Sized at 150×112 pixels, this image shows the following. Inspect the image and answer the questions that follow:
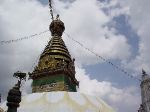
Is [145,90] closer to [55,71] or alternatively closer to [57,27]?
[57,27]

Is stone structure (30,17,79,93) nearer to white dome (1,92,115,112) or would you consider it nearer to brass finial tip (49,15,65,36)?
brass finial tip (49,15,65,36)

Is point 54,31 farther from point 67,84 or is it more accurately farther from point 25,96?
point 25,96

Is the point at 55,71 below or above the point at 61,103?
above

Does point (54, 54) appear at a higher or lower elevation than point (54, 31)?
lower

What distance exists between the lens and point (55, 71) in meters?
27.8

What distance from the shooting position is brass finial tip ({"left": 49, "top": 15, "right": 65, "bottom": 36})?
33.4 m

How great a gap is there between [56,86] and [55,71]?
64.0 inches

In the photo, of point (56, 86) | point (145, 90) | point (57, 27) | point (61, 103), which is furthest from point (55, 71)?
point (145, 90)

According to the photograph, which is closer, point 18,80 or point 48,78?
point 18,80

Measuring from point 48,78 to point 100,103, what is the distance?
6.48 m

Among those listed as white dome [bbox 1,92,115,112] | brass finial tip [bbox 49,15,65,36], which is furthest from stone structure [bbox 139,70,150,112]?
white dome [bbox 1,92,115,112]

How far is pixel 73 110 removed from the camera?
20891mm

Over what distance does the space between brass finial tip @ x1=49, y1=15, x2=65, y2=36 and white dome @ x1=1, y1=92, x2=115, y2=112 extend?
38.0 feet

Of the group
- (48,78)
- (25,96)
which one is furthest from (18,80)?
(48,78)
